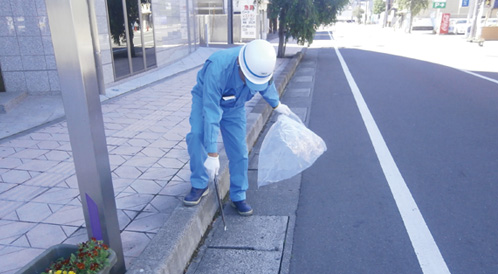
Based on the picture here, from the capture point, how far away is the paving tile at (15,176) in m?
3.83

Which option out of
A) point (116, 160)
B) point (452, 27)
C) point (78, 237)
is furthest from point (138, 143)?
point (452, 27)

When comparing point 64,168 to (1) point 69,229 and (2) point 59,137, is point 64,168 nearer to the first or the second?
(2) point 59,137

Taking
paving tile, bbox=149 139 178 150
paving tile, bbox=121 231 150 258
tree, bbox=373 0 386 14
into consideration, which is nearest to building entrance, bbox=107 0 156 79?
paving tile, bbox=149 139 178 150

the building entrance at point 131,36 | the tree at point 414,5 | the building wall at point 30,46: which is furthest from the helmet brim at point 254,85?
the tree at point 414,5

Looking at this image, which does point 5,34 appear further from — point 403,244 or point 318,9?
point 318,9

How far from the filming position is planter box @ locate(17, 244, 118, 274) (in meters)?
2.06

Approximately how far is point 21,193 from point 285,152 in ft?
8.21

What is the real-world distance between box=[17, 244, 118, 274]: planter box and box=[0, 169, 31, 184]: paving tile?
195 centimetres

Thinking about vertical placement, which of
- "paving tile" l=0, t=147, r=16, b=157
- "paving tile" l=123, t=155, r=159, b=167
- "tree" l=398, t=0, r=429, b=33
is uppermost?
"tree" l=398, t=0, r=429, b=33

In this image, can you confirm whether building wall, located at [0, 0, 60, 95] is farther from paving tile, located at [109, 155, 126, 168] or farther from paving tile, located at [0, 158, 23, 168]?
paving tile, located at [109, 155, 126, 168]

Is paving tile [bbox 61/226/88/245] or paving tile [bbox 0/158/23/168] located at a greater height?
paving tile [bbox 0/158/23/168]

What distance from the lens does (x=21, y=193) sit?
3.59 metres

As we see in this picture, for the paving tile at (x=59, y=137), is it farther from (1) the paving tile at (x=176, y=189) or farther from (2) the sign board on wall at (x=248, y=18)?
(2) the sign board on wall at (x=248, y=18)

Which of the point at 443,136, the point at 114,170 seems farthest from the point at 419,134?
the point at 114,170
